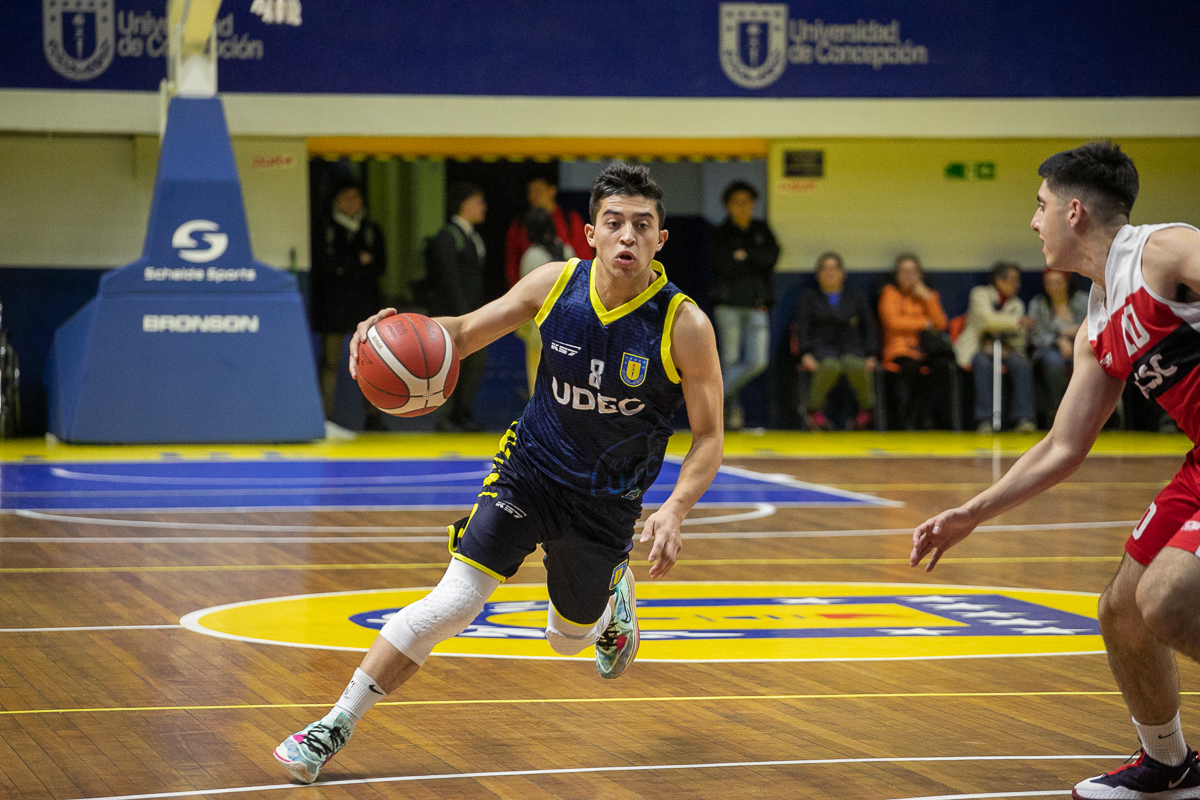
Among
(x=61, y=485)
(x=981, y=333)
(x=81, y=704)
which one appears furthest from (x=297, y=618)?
(x=981, y=333)

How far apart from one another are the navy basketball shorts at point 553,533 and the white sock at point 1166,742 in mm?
1534

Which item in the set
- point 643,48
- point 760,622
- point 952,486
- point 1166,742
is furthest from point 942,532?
point 643,48

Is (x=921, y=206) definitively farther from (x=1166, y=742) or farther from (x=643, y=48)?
(x=1166, y=742)

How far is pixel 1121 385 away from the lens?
398cm

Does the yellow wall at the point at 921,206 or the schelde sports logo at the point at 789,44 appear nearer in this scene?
the schelde sports logo at the point at 789,44

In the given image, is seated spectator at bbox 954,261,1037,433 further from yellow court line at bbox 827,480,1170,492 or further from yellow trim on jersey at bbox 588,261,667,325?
yellow trim on jersey at bbox 588,261,667,325

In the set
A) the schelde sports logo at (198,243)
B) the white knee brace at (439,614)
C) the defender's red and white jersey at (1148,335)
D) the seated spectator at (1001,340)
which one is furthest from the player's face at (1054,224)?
the seated spectator at (1001,340)

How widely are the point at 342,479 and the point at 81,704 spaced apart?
6946 millimetres

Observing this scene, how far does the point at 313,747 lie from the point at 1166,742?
214cm

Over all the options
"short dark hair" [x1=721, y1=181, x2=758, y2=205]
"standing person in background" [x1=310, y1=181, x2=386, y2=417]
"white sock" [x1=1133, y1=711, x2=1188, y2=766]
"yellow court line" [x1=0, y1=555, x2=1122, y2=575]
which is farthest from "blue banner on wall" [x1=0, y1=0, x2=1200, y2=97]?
"white sock" [x1=1133, y1=711, x2=1188, y2=766]

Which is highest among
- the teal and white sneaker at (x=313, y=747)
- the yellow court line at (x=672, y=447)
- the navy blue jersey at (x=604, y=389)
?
the navy blue jersey at (x=604, y=389)

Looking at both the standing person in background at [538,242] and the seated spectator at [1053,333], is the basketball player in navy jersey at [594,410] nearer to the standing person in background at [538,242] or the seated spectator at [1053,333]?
the standing person in background at [538,242]

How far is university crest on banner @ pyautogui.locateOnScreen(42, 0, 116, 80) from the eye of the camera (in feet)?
51.6

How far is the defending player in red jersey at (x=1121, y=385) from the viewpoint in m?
3.72
